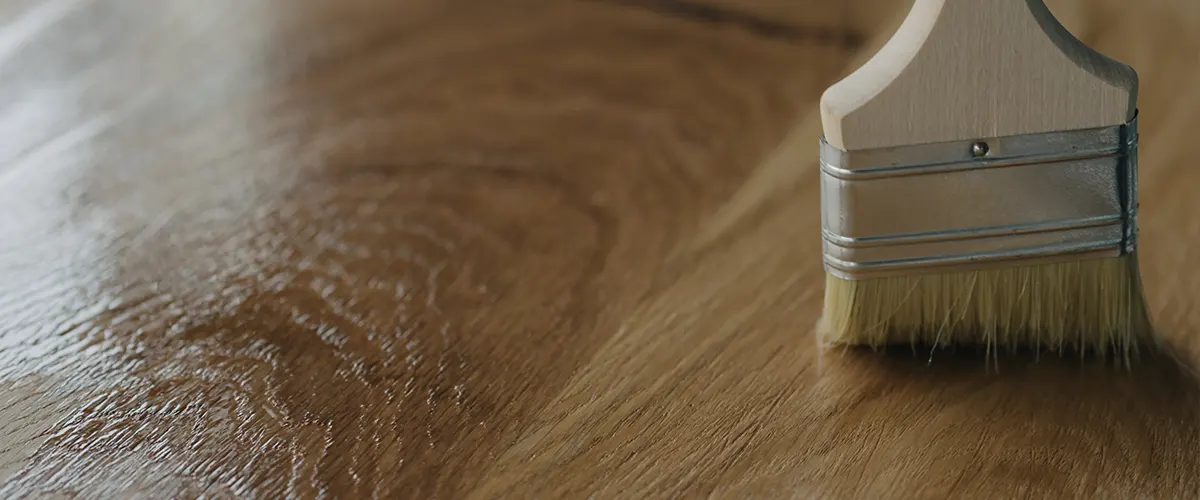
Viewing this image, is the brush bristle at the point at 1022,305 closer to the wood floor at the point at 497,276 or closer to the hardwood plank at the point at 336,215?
the wood floor at the point at 497,276

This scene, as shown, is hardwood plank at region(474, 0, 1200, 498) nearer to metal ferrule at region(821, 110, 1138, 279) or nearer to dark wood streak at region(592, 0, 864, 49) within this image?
metal ferrule at region(821, 110, 1138, 279)

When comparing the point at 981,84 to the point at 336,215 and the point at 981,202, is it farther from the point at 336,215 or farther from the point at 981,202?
the point at 336,215

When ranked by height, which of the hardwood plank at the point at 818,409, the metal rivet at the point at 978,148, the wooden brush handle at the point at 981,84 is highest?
the wooden brush handle at the point at 981,84

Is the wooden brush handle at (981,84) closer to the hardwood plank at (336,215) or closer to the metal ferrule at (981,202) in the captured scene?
the metal ferrule at (981,202)

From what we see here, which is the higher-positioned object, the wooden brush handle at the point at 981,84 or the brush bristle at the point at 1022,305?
the wooden brush handle at the point at 981,84

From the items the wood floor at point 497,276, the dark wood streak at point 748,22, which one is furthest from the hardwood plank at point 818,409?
the dark wood streak at point 748,22

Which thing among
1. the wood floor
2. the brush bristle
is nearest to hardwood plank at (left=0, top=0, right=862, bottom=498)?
the wood floor

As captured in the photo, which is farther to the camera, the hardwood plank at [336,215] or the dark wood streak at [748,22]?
the dark wood streak at [748,22]

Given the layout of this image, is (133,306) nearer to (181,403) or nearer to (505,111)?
(181,403)
